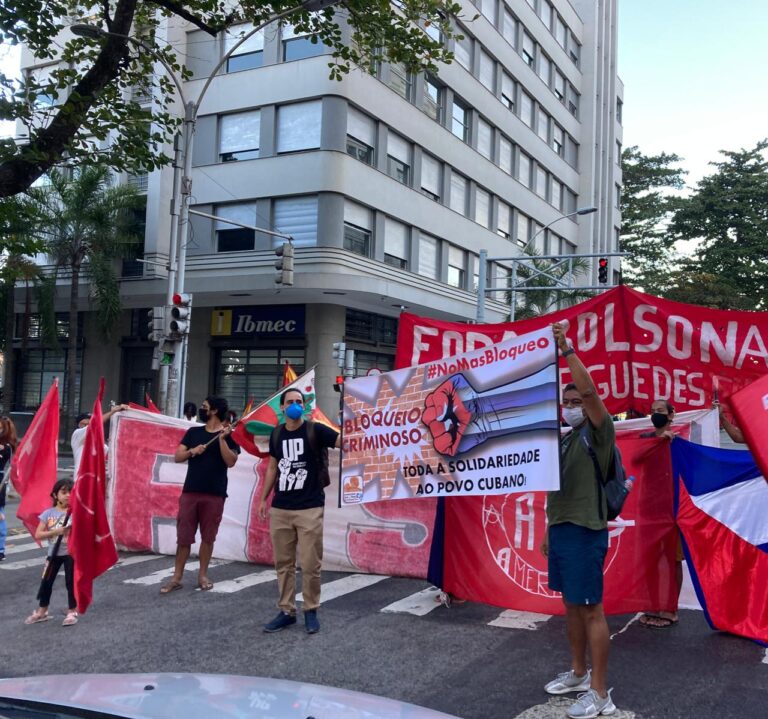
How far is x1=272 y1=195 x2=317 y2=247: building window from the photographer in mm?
26109

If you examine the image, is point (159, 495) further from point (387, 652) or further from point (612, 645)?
point (612, 645)

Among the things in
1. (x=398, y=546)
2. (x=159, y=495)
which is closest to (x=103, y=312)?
(x=159, y=495)

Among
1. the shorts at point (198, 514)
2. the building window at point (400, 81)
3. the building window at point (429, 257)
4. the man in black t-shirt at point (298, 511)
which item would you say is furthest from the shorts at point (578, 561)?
the building window at point (429, 257)

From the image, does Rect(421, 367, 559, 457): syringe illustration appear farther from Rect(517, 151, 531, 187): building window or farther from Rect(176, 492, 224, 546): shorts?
Rect(517, 151, 531, 187): building window

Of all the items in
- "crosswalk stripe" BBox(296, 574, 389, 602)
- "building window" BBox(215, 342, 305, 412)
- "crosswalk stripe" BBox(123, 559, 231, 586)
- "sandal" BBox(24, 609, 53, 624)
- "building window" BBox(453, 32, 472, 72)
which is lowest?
"sandal" BBox(24, 609, 53, 624)

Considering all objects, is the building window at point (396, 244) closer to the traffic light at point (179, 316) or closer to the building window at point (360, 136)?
the building window at point (360, 136)

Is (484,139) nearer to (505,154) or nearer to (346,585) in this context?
(505,154)

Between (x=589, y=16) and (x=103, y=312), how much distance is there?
116 ft

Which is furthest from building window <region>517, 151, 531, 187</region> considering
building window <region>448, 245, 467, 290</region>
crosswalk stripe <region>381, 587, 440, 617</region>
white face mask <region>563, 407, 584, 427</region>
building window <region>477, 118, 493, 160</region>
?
white face mask <region>563, 407, 584, 427</region>

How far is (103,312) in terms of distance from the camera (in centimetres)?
2667

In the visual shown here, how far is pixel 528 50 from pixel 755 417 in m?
39.1

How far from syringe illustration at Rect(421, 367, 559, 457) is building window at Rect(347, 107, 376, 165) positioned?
853 inches

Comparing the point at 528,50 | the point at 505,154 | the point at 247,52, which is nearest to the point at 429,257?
the point at 505,154

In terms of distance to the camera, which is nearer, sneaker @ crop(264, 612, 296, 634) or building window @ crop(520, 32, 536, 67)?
sneaker @ crop(264, 612, 296, 634)
